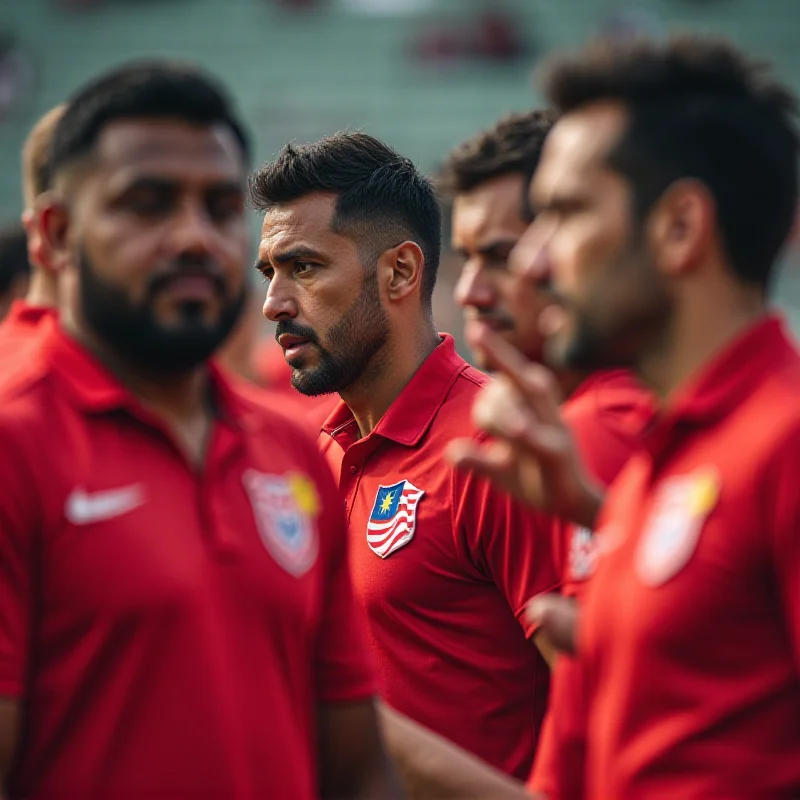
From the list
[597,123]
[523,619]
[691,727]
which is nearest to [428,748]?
[523,619]

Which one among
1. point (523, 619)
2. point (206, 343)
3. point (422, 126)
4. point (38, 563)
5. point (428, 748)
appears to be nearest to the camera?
point (38, 563)

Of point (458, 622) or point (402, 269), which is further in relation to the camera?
point (402, 269)

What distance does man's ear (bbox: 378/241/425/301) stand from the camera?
172 inches

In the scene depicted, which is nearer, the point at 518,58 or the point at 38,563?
the point at 38,563

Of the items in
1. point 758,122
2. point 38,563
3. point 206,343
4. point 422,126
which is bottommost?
point 422,126

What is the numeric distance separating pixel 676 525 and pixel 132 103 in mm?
1194

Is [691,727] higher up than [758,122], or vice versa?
[758,122]

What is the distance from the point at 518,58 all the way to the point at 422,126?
1.98 m

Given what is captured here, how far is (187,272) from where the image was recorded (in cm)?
246

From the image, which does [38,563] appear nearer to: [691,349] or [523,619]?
[691,349]

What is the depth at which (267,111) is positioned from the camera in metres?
22.4

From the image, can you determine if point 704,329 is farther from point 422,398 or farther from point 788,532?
point 422,398

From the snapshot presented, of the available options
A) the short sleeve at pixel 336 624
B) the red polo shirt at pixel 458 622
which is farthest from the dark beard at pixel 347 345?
the short sleeve at pixel 336 624

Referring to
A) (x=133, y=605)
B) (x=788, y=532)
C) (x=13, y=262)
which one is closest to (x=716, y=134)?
(x=788, y=532)
